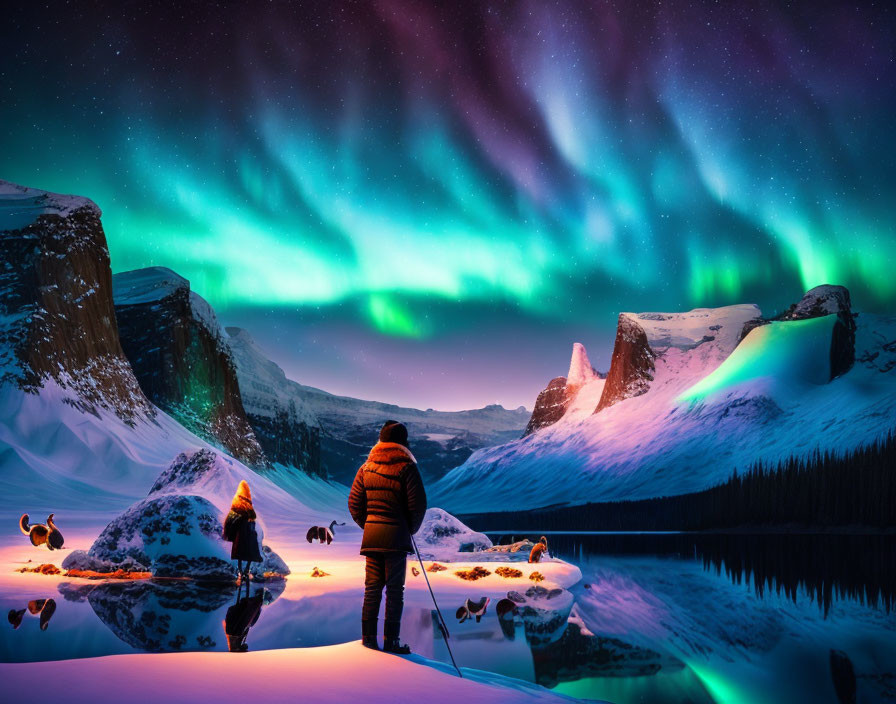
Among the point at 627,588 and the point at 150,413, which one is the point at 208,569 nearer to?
the point at 627,588

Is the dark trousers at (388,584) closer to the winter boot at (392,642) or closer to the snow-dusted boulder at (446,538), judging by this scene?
the winter boot at (392,642)

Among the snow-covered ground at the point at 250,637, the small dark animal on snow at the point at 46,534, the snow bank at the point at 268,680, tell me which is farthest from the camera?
the small dark animal on snow at the point at 46,534

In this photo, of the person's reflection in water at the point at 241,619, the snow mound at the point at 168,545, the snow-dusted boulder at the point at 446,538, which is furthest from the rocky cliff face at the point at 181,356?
the person's reflection in water at the point at 241,619

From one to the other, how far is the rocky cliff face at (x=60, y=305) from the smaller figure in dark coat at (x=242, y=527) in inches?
3197

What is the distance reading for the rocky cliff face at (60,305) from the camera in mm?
91375

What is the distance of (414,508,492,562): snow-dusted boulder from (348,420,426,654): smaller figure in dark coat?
90.3 feet

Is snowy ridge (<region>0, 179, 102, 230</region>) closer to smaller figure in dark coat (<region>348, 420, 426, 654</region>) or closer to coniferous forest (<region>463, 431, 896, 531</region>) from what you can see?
smaller figure in dark coat (<region>348, 420, 426, 654</region>)

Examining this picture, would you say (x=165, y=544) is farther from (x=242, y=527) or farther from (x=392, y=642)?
(x=392, y=642)

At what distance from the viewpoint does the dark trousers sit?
9.26 meters

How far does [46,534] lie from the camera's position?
31.1 metres

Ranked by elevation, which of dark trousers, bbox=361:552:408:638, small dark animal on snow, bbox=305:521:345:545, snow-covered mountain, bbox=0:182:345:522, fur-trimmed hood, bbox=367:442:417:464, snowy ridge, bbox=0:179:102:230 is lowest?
small dark animal on snow, bbox=305:521:345:545

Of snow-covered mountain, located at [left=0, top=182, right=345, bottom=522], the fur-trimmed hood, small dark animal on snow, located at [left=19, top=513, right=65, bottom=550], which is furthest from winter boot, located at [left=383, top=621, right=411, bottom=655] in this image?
snow-covered mountain, located at [left=0, top=182, right=345, bottom=522]

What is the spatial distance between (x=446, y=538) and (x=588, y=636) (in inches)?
974

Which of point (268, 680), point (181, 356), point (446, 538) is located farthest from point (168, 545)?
point (181, 356)
